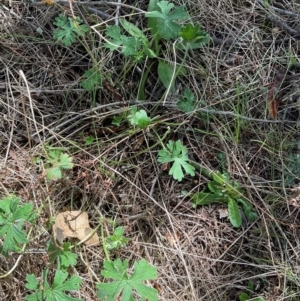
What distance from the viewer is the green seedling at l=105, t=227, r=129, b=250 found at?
200cm

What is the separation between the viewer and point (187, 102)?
2186mm

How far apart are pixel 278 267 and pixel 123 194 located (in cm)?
68

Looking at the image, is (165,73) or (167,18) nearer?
(167,18)

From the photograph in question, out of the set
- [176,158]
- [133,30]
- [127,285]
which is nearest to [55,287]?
[127,285]

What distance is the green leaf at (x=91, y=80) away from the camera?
2.18 meters

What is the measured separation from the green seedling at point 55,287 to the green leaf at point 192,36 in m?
1.03

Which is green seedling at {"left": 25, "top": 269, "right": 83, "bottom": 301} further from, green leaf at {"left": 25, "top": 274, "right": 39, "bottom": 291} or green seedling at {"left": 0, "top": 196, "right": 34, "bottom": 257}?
green seedling at {"left": 0, "top": 196, "right": 34, "bottom": 257}

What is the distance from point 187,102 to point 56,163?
0.59 metres

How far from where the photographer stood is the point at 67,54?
229 cm

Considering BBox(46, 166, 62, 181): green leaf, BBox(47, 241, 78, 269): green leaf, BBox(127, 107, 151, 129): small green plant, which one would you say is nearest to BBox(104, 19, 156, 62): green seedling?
BBox(127, 107, 151, 129): small green plant

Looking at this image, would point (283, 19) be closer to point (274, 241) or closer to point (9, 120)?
point (274, 241)

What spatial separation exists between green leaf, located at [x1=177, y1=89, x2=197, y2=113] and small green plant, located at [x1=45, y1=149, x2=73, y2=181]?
0.51 meters

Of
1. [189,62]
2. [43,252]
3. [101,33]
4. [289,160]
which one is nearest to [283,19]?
[189,62]

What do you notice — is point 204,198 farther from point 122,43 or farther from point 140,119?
point 122,43
